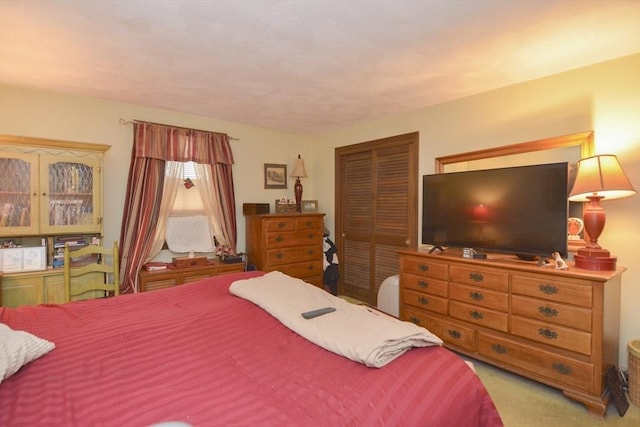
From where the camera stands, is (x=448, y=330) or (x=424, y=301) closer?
(x=448, y=330)

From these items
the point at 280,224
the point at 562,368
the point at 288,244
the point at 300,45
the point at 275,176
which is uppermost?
the point at 300,45

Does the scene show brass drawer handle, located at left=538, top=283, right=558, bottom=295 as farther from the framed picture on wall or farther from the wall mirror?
the framed picture on wall

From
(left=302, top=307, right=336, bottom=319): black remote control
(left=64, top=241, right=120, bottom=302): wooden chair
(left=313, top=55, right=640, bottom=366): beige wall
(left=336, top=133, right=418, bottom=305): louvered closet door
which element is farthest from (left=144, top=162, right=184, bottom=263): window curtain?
(left=313, top=55, right=640, bottom=366): beige wall

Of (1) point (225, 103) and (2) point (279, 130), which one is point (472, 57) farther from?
(2) point (279, 130)

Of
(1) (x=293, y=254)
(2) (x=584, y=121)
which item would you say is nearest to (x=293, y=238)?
(1) (x=293, y=254)

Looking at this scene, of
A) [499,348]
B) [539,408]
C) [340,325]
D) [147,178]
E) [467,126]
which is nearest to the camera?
[340,325]

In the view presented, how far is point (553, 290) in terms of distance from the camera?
2.10 m

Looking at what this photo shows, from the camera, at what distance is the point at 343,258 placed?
4445mm

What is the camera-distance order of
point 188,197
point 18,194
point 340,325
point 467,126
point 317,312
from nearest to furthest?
point 340,325 < point 317,312 < point 18,194 < point 467,126 < point 188,197

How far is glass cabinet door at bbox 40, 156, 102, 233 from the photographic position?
2.66 metres

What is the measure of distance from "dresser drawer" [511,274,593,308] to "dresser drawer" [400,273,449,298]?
0.55 metres

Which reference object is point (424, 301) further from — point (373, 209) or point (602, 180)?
point (602, 180)

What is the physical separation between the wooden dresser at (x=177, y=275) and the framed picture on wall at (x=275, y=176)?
1.34 m

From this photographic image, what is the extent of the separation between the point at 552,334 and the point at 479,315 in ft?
1.57
